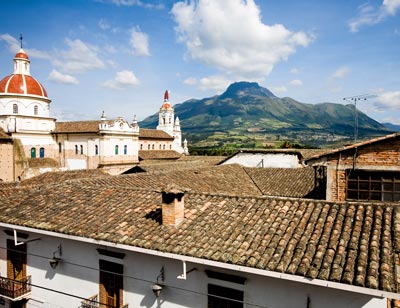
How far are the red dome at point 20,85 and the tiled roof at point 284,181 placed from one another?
36.1 metres

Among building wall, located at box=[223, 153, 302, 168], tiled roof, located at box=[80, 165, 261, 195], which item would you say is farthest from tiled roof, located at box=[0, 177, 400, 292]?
building wall, located at box=[223, 153, 302, 168]

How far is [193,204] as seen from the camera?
9.48 metres

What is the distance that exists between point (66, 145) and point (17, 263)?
131ft

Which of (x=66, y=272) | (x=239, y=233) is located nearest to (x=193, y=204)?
(x=239, y=233)

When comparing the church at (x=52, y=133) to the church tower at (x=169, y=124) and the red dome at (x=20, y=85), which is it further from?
the church tower at (x=169, y=124)

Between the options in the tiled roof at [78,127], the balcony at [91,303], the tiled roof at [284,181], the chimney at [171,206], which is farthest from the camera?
the tiled roof at [78,127]

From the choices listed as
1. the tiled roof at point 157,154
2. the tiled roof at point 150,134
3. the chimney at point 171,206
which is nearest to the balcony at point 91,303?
the chimney at point 171,206

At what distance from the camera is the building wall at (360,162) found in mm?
11805

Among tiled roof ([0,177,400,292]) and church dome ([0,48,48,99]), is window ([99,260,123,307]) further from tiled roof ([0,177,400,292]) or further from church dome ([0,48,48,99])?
church dome ([0,48,48,99])

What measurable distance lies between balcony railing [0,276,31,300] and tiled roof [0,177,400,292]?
1939mm

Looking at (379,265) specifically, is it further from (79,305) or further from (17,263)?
(17,263)

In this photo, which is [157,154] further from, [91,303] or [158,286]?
[158,286]

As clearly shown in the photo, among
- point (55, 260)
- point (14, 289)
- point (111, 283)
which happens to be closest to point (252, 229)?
point (111, 283)

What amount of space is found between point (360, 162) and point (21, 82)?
45.7 m
